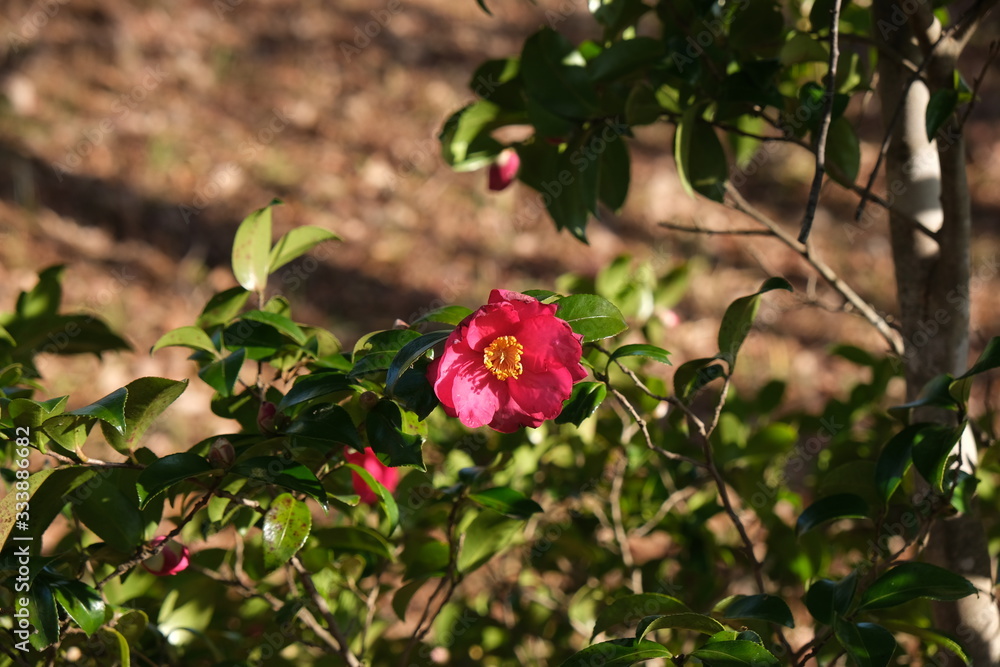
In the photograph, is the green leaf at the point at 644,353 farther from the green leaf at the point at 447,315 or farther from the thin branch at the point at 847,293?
the thin branch at the point at 847,293

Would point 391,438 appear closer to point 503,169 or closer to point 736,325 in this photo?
point 736,325

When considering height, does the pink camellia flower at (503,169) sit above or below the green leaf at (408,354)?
below

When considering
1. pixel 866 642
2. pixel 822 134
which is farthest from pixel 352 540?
pixel 822 134

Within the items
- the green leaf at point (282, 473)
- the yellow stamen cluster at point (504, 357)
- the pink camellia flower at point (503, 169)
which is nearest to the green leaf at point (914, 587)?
the yellow stamen cluster at point (504, 357)

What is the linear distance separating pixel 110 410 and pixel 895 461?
2.25 feet

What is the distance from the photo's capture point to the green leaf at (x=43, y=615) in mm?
713

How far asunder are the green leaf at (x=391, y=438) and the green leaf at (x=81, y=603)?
0.28 meters

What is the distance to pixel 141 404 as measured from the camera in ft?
2.46

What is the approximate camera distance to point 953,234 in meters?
0.98

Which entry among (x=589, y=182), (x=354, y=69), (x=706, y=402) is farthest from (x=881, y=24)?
(x=354, y=69)

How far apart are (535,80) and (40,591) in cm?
71

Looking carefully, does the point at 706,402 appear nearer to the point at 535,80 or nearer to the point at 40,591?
the point at 535,80

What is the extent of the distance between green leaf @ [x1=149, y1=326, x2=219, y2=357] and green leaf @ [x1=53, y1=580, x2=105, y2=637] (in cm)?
21

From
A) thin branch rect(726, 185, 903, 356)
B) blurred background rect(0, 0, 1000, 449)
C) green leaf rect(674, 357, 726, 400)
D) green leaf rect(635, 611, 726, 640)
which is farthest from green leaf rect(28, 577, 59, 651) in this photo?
blurred background rect(0, 0, 1000, 449)
